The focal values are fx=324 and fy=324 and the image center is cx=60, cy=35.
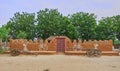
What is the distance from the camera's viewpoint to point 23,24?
49.2 metres

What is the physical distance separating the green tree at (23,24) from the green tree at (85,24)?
20.3ft

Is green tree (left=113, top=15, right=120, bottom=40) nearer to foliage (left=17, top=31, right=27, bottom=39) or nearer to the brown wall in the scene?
the brown wall

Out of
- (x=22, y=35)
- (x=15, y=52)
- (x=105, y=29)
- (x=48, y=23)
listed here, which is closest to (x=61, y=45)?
(x=15, y=52)

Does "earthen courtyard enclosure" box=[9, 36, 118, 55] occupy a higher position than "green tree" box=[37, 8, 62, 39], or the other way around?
"green tree" box=[37, 8, 62, 39]

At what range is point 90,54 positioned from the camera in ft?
102

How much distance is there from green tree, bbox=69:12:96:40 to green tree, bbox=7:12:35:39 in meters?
6.19

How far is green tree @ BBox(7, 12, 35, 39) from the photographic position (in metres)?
48.5

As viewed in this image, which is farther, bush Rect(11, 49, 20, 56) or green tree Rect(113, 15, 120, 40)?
green tree Rect(113, 15, 120, 40)

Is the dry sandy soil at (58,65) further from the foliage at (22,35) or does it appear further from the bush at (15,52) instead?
the foliage at (22,35)

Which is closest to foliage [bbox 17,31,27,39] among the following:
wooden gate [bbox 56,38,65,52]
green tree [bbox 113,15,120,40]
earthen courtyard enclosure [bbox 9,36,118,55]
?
earthen courtyard enclosure [bbox 9,36,118,55]

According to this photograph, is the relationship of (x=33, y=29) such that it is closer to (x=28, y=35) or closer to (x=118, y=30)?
(x=28, y=35)

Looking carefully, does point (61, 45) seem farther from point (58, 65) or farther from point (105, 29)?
point (58, 65)

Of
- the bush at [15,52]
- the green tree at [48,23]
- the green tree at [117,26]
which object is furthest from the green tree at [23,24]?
the bush at [15,52]

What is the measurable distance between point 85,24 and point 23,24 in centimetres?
939
